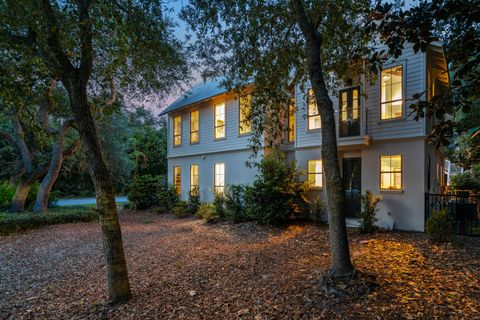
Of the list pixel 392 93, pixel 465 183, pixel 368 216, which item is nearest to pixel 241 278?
pixel 368 216

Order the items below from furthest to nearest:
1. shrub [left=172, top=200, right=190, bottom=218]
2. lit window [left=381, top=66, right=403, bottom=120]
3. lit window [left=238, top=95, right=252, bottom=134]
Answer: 1. shrub [left=172, top=200, right=190, bottom=218]
2. lit window [left=381, top=66, right=403, bottom=120]
3. lit window [left=238, top=95, right=252, bottom=134]

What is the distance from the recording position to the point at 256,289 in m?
4.46

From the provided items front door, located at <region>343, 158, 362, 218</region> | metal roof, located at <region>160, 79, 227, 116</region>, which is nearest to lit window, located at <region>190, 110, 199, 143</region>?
metal roof, located at <region>160, 79, 227, 116</region>

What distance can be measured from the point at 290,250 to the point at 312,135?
5.44 m

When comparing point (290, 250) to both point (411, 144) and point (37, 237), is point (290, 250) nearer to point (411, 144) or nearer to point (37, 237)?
point (411, 144)

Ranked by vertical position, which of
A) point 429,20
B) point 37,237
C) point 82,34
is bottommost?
point 37,237

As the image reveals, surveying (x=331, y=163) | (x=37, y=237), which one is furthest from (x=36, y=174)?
(x=331, y=163)

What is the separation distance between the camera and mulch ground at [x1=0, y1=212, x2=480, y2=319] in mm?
3779

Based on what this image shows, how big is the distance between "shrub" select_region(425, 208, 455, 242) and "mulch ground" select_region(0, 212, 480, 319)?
0.30m

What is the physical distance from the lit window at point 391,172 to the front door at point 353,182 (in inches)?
31.9

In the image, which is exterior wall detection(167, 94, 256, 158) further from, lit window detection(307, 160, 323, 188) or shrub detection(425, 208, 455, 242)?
shrub detection(425, 208, 455, 242)

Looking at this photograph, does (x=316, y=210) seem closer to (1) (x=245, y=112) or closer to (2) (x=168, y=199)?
(1) (x=245, y=112)

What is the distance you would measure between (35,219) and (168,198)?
623 centimetres

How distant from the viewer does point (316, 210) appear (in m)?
10.0
